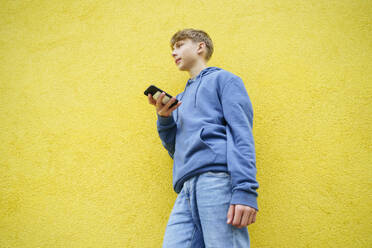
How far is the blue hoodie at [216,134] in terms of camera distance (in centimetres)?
74

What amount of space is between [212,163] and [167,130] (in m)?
0.32

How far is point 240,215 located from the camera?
0.70 metres

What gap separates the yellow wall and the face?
0.68ft

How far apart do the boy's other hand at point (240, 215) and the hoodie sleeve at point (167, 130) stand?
0.44m

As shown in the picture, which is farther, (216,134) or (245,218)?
(216,134)

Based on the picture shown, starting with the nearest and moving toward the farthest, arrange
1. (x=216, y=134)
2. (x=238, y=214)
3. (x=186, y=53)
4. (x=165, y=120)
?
1. (x=238, y=214)
2. (x=216, y=134)
3. (x=165, y=120)
4. (x=186, y=53)

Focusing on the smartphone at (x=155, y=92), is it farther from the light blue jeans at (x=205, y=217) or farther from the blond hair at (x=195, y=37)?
the blond hair at (x=195, y=37)

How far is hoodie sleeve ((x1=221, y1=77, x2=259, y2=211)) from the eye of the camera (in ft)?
2.35

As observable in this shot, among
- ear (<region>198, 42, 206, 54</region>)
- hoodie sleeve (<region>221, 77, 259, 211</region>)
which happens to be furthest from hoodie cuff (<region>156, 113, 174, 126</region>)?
ear (<region>198, 42, 206, 54</region>)

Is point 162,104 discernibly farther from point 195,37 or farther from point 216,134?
point 195,37

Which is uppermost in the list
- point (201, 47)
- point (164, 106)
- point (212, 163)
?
point (201, 47)

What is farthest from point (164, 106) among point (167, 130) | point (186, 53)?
point (186, 53)

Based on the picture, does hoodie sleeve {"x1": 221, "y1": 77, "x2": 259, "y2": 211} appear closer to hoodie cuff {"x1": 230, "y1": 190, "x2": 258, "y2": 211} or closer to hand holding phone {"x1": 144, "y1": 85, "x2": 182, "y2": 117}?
hoodie cuff {"x1": 230, "y1": 190, "x2": 258, "y2": 211}

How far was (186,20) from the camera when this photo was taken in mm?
1430
